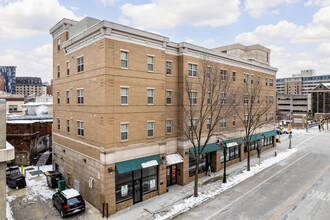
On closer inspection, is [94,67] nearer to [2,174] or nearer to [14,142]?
[2,174]

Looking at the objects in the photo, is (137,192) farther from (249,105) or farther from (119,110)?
(249,105)

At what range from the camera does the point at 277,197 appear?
1841cm

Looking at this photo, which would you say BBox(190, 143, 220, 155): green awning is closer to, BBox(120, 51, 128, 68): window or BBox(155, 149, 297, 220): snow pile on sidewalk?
BBox(155, 149, 297, 220): snow pile on sidewalk

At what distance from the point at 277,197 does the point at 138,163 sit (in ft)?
39.8

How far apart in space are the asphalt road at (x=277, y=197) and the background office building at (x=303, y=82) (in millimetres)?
162034

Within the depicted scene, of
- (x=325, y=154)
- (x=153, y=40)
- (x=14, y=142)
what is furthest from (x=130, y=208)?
(x=325, y=154)

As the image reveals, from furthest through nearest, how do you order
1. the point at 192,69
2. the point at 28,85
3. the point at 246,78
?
1. the point at 28,85
2. the point at 246,78
3. the point at 192,69

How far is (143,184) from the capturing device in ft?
61.6

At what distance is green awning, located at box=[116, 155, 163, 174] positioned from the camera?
16812mm

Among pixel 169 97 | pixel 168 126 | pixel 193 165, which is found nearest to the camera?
pixel 168 126

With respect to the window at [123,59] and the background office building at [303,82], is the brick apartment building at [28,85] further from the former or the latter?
the background office building at [303,82]

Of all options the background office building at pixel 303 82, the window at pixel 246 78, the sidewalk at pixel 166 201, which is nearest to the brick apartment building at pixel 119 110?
the sidewalk at pixel 166 201

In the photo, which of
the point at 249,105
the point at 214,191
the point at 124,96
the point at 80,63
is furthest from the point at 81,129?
the point at 249,105

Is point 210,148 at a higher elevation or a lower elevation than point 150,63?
lower
